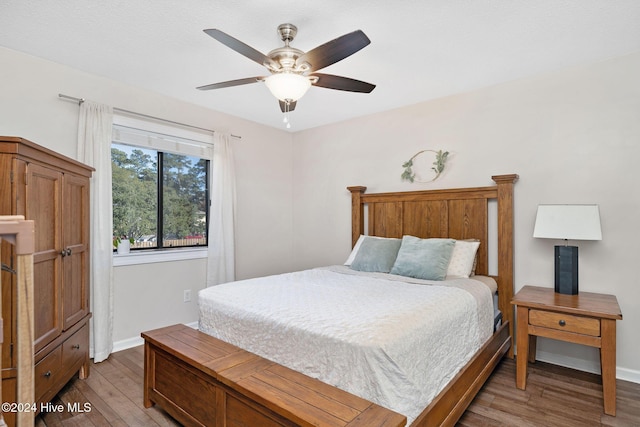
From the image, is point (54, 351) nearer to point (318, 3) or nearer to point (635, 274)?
point (318, 3)

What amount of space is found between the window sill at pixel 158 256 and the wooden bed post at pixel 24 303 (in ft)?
8.45

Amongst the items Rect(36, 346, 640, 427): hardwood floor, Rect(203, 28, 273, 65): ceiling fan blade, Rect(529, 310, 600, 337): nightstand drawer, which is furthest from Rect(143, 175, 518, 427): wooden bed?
Rect(203, 28, 273, 65): ceiling fan blade

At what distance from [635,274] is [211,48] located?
11.6 feet

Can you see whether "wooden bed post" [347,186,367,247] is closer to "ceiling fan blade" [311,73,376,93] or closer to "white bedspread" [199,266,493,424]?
"white bedspread" [199,266,493,424]

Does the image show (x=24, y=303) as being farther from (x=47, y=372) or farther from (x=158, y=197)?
(x=158, y=197)

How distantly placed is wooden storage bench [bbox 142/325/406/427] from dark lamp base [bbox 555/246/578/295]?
1996mm

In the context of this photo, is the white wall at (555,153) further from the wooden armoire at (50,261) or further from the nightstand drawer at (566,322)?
the wooden armoire at (50,261)

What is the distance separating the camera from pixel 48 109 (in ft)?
9.27

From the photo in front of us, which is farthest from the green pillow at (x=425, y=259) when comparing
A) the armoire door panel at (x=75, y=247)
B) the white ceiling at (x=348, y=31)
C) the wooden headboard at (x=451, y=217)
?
the armoire door panel at (x=75, y=247)

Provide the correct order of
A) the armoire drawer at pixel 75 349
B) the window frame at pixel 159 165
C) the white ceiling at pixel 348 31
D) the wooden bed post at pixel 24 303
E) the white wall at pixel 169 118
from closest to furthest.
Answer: the wooden bed post at pixel 24 303 → the white ceiling at pixel 348 31 → the armoire drawer at pixel 75 349 → the white wall at pixel 169 118 → the window frame at pixel 159 165

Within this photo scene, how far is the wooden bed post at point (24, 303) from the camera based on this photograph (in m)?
0.85

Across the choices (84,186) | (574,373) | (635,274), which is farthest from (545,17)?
(84,186)

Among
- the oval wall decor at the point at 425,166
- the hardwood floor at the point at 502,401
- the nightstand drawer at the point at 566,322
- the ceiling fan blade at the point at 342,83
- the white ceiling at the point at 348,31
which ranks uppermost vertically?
the white ceiling at the point at 348,31

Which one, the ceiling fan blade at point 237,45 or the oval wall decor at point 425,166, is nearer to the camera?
the ceiling fan blade at point 237,45
